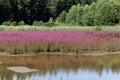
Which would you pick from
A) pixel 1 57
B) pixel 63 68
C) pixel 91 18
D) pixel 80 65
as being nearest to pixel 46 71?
pixel 63 68

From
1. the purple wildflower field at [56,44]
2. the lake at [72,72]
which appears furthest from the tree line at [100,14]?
the lake at [72,72]

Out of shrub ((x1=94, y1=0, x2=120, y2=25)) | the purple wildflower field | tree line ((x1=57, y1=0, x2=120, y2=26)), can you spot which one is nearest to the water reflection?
the purple wildflower field

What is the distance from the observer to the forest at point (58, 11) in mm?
37781

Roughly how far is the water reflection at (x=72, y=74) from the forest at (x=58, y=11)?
81.0ft

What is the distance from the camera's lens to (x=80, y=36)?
729 inches

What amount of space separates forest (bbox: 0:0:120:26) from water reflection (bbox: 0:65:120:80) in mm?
24697

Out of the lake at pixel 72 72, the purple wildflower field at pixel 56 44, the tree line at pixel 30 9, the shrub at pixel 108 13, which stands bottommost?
the tree line at pixel 30 9

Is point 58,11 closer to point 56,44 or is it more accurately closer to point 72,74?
point 56,44

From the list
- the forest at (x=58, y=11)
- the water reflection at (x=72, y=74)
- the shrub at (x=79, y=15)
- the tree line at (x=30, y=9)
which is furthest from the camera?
the tree line at (x=30, y=9)

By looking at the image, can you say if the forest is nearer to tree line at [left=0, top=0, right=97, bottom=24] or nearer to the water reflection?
tree line at [left=0, top=0, right=97, bottom=24]

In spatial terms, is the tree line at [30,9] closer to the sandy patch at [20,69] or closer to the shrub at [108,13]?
the shrub at [108,13]

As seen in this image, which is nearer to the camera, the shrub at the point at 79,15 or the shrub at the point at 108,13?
the shrub at the point at 108,13

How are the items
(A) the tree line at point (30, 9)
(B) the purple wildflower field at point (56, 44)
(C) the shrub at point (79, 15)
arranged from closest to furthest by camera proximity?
(B) the purple wildflower field at point (56, 44) < (C) the shrub at point (79, 15) < (A) the tree line at point (30, 9)

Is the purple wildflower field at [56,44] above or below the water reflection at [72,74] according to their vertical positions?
below
